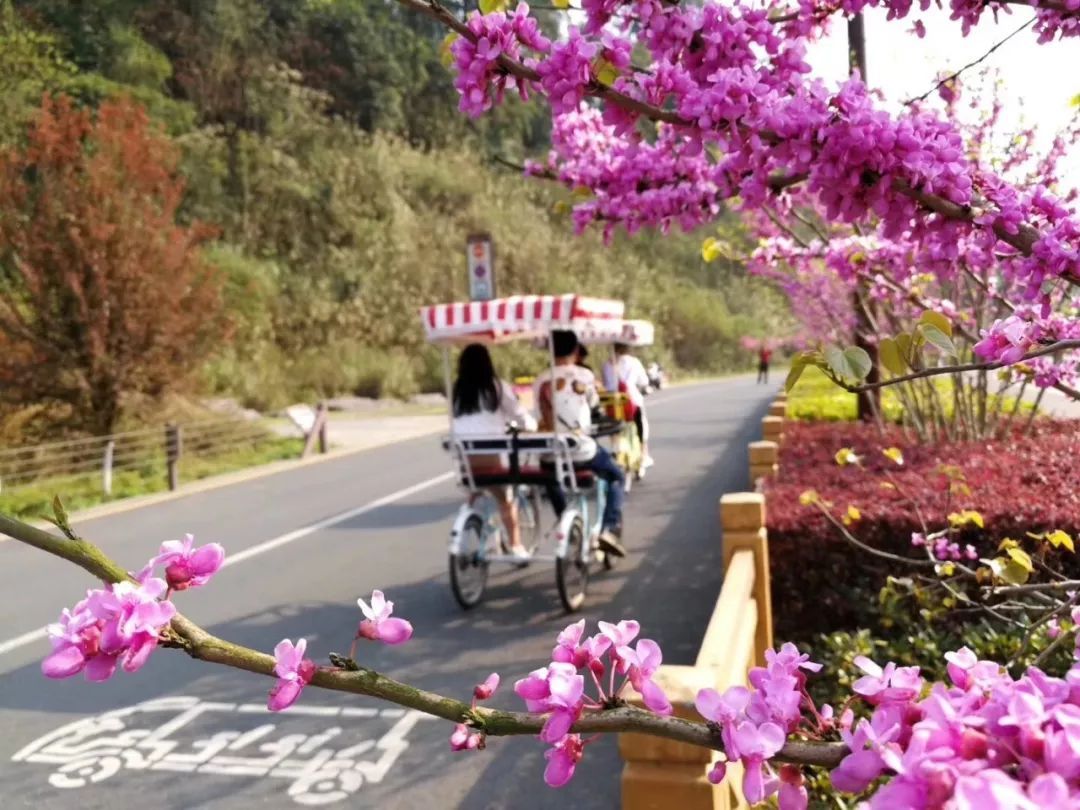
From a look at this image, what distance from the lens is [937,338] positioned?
1386mm

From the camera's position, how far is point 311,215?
36.2 m

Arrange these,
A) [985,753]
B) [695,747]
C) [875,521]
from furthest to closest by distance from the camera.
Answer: [875,521] → [695,747] → [985,753]

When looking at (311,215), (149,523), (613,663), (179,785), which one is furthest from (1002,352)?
(311,215)

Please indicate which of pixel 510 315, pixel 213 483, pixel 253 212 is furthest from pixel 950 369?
pixel 253 212

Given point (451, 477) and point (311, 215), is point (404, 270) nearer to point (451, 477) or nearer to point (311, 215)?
point (311, 215)

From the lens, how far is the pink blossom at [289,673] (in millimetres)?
1081

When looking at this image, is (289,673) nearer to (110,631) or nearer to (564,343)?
(110,631)

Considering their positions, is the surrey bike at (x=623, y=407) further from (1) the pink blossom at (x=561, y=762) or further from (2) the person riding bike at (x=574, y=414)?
(1) the pink blossom at (x=561, y=762)

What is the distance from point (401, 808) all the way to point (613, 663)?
288 cm

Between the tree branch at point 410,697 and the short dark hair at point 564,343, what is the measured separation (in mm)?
5848

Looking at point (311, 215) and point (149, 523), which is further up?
point (311, 215)

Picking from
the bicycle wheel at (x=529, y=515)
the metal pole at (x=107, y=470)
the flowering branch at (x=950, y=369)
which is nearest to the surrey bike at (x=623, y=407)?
the bicycle wheel at (x=529, y=515)

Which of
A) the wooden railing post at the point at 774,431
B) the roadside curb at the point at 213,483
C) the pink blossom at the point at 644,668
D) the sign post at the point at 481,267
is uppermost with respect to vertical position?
the sign post at the point at 481,267

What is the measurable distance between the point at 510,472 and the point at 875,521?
2649 mm
